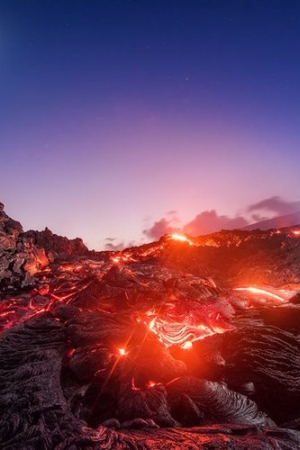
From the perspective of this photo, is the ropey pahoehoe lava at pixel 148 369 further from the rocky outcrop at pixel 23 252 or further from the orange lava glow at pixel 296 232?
the orange lava glow at pixel 296 232

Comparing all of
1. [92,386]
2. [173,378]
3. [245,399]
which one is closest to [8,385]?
[92,386]

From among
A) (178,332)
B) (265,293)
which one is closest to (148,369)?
(178,332)

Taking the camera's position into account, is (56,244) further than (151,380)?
Yes

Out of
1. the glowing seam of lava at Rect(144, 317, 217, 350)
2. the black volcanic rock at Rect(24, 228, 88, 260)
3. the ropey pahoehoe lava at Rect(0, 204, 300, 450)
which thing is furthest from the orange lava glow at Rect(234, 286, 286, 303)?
the black volcanic rock at Rect(24, 228, 88, 260)

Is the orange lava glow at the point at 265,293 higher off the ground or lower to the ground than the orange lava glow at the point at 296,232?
lower

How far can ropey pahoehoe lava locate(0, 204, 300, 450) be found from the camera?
5.84m

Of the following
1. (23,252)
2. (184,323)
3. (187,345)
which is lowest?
(187,345)

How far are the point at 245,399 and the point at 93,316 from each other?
6.53 metres

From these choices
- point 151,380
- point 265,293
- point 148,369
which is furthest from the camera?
point 265,293

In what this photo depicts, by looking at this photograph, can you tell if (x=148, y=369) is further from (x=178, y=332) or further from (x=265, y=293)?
(x=265, y=293)

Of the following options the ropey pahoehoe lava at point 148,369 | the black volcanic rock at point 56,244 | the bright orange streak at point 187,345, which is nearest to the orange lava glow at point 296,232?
the ropey pahoehoe lava at point 148,369

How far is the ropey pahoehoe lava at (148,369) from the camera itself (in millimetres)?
5844

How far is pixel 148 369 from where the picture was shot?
852 centimetres

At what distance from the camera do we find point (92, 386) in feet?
27.7
